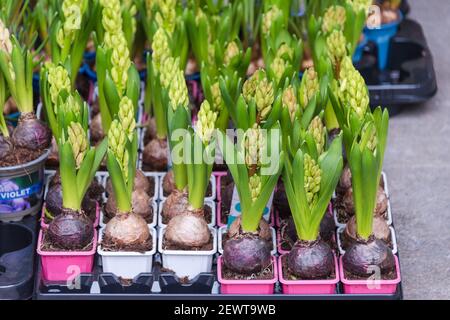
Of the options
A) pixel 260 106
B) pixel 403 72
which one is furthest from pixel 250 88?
pixel 403 72

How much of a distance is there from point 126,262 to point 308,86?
0.73m

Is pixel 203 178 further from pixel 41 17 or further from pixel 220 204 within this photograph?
pixel 41 17

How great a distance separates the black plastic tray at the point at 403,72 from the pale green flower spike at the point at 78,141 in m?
1.37

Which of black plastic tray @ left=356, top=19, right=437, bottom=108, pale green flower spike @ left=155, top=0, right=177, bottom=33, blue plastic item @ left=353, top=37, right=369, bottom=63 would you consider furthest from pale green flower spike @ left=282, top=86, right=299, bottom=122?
blue plastic item @ left=353, top=37, right=369, bottom=63

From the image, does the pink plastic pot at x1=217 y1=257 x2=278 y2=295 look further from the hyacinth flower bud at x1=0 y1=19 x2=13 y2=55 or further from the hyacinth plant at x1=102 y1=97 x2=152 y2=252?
the hyacinth flower bud at x1=0 y1=19 x2=13 y2=55

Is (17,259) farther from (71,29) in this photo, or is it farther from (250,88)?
(250,88)

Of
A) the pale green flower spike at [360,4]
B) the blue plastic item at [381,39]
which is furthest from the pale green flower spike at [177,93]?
the blue plastic item at [381,39]

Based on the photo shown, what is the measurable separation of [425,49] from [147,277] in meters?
1.81

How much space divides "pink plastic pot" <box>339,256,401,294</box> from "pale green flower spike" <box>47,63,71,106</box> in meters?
0.94

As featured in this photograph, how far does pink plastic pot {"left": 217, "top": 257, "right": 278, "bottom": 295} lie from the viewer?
2740 millimetres

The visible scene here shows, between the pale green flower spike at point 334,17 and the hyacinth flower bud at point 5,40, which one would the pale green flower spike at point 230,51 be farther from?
the hyacinth flower bud at point 5,40

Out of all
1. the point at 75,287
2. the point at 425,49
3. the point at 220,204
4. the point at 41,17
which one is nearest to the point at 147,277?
the point at 75,287

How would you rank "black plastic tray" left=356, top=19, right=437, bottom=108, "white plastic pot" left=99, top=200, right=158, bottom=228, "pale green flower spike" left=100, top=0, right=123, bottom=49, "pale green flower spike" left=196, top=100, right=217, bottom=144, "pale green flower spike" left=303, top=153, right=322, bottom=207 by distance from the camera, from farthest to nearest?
"black plastic tray" left=356, top=19, right=437, bottom=108, "pale green flower spike" left=100, top=0, right=123, bottom=49, "white plastic pot" left=99, top=200, right=158, bottom=228, "pale green flower spike" left=196, top=100, right=217, bottom=144, "pale green flower spike" left=303, top=153, right=322, bottom=207

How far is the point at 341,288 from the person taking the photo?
9.22 ft
